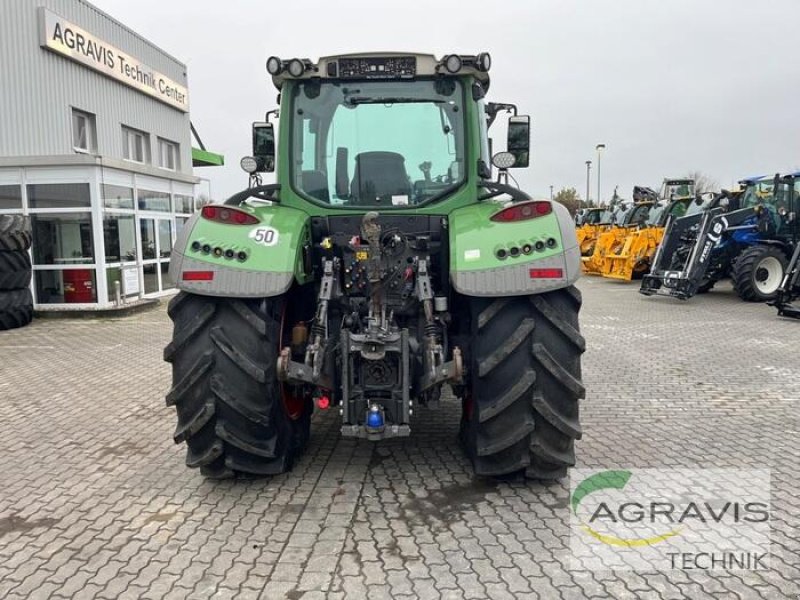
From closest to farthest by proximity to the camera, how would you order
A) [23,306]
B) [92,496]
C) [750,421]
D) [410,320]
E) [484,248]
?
[484,248] < [92,496] < [410,320] < [750,421] < [23,306]

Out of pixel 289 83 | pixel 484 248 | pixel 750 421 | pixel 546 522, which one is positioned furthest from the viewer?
pixel 750 421

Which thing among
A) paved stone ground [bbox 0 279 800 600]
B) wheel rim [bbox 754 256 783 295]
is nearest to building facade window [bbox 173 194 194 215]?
paved stone ground [bbox 0 279 800 600]

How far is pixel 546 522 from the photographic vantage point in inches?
138

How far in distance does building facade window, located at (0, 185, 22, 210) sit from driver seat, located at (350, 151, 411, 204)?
411 inches

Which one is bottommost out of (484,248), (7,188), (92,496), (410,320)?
(92,496)

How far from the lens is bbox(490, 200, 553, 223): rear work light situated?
387 centimetres

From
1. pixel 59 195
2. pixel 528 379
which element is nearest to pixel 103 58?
pixel 59 195

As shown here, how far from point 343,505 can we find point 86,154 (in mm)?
12728

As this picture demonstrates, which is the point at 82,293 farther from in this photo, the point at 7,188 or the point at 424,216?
the point at 424,216

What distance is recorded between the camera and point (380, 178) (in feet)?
14.9

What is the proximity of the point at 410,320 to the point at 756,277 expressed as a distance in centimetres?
1235

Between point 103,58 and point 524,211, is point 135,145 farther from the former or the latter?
point 524,211

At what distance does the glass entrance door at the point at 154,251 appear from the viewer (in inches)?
568

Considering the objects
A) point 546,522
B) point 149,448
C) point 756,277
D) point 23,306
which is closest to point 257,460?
point 149,448
